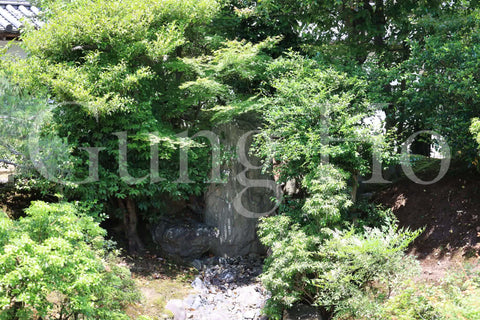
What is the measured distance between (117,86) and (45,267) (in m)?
4.86

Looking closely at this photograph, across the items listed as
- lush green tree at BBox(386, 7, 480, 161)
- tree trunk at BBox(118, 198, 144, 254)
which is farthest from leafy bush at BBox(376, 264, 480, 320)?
tree trunk at BBox(118, 198, 144, 254)

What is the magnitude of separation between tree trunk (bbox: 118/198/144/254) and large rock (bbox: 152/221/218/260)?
1.52ft

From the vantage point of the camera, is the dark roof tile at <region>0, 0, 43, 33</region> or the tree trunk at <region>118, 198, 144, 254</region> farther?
the dark roof tile at <region>0, 0, 43, 33</region>

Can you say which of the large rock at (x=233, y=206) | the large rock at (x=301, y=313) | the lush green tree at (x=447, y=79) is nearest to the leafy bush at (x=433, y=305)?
the large rock at (x=301, y=313)

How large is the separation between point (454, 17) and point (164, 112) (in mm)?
6735

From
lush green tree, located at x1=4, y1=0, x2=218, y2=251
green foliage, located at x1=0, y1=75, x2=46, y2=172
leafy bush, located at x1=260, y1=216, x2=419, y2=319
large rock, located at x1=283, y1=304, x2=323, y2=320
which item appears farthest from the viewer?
lush green tree, located at x1=4, y1=0, x2=218, y2=251

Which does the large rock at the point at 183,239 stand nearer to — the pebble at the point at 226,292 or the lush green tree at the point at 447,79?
the pebble at the point at 226,292

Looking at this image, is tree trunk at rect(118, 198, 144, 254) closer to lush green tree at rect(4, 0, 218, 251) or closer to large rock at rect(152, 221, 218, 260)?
lush green tree at rect(4, 0, 218, 251)

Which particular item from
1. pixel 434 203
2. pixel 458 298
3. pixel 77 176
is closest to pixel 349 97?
pixel 434 203

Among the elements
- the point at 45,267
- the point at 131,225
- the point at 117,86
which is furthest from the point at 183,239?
the point at 45,267

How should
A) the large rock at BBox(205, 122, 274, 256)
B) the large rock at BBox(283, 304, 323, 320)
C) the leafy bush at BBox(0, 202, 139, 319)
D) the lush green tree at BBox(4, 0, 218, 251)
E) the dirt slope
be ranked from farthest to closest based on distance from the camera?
the large rock at BBox(205, 122, 274, 256) < the lush green tree at BBox(4, 0, 218, 251) < the large rock at BBox(283, 304, 323, 320) < the dirt slope < the leafy bush at BBox(0, 202, 139, 319)

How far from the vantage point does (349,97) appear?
862 centimetres

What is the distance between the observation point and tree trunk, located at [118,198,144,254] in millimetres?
10852

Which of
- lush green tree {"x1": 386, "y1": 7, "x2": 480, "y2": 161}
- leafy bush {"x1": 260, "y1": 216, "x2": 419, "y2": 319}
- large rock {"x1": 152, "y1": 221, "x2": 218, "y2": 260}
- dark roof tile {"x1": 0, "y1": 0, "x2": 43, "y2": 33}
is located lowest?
large rock {"x1": 152, "y1": 221, "x2": 218, "y2": 260}
